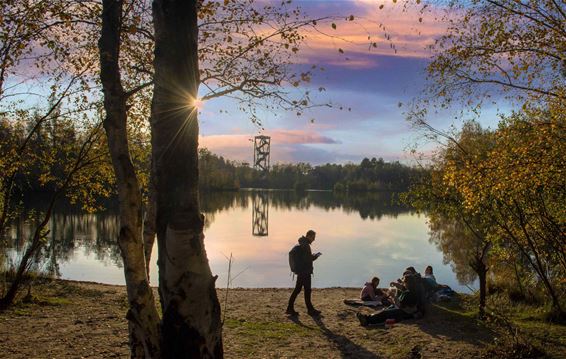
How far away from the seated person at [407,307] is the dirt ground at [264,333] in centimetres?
23

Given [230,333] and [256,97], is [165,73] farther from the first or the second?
[230,333]

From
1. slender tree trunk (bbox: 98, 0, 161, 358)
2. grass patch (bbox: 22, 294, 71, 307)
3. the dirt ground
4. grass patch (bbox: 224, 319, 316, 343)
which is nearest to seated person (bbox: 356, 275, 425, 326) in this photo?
the dirt ground

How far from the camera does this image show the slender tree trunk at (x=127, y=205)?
16.5 ft

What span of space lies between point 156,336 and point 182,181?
1.73m

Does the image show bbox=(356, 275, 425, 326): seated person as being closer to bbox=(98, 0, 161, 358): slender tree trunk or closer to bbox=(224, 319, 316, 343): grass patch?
bbox=(224, 319, 316, 343): grass patch

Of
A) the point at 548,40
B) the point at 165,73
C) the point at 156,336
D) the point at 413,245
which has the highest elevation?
the point at 548,40

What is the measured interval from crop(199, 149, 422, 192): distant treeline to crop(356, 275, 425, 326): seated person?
103 m

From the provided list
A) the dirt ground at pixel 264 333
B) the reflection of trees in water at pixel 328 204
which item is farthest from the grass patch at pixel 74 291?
the reflection of trees in water at pixel 328 204

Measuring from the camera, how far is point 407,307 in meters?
11.1

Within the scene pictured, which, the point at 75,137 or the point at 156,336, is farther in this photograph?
the point at 75,137

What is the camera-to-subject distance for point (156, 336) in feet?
16.5

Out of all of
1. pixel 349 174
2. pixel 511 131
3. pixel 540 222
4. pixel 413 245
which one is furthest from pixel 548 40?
pixel 349 174

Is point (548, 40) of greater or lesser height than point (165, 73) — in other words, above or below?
above

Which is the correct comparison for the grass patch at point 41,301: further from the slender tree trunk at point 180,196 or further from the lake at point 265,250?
the slender tree trunk at point 180,196
